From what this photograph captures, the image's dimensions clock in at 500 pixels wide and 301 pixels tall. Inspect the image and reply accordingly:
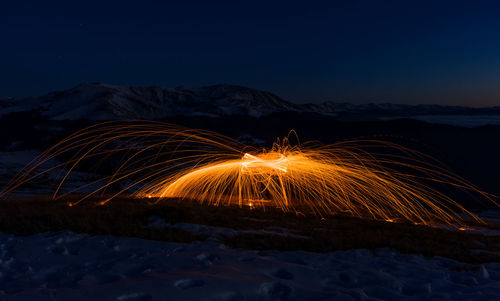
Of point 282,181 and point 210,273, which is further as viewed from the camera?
point 282,181

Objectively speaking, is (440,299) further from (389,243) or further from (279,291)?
(389,243)

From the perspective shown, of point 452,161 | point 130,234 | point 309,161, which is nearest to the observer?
point 130,234

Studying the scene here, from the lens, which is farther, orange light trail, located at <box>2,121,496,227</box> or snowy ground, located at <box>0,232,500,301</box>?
orange light trail, located at <box>2,121,496,227</box>

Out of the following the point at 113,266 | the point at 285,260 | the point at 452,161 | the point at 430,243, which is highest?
the point at 113,266

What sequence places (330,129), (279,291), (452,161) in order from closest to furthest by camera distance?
1. (279,291)
2. (452,161)
3. (330,129)

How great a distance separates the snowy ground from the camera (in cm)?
432

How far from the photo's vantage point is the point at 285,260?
6.31 metres

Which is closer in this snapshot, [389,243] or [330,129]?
[389,243]

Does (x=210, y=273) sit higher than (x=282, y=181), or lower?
higher

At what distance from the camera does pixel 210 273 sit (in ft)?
16.5

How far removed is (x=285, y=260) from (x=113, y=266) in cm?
331

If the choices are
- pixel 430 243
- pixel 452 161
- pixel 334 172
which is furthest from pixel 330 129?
pixel 430 243

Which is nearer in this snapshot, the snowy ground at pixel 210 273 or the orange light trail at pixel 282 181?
the snowy ground at pixel 210 273

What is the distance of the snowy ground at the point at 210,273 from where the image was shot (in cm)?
432
